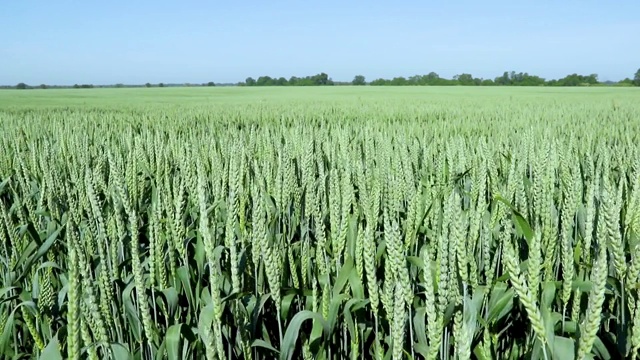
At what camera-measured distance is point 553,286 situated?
1.20m

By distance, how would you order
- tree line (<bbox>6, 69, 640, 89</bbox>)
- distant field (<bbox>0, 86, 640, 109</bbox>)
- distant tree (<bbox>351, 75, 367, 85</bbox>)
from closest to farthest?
distant field (<bbox>0, 86, 640, 109</bbox>)
tree line (<bbox>6, 69, 640, 89</bbox>)
distant tree (<bbox>351, 75, 367, 85</bbox>)

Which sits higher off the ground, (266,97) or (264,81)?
(264,81)

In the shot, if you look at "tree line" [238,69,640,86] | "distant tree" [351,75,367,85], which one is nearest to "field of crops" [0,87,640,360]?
"tree line" [238,69,640,86]

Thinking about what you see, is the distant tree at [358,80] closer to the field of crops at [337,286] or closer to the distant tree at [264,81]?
the distant tree at [264,81]

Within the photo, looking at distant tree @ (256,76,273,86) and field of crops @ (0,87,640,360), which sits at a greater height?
distant tree @ (256,76,273,86)

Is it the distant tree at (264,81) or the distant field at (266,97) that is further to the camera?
the distant tree at (264,81)

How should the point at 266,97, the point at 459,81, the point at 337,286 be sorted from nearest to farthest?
the point at 337,286, the point at 266,97, the point at 459,81

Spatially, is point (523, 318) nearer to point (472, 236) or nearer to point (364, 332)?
point (472, 236)

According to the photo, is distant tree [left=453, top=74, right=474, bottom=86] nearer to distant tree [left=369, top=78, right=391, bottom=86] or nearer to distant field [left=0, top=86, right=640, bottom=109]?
distant tree [left=369, top=78, right=391, bottom=86]

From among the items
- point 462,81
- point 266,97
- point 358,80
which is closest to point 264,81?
point 358,80

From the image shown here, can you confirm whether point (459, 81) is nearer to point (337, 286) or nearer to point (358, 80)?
point (358, 80)

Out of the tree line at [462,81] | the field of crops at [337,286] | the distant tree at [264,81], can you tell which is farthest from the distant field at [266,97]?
the distant tree at [264,81]

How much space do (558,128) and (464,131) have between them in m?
1.16

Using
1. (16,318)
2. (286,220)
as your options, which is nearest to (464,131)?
(286,220)
